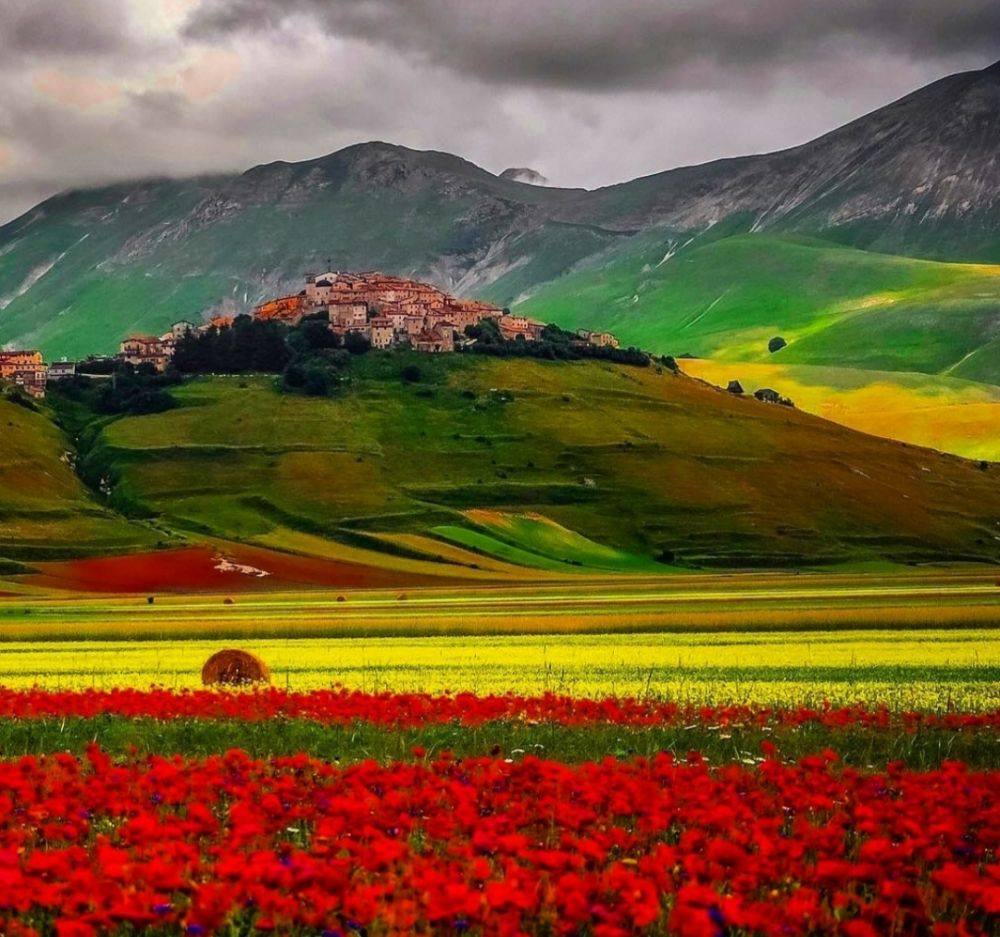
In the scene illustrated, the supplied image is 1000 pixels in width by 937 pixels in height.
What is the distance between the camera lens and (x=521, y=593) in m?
114

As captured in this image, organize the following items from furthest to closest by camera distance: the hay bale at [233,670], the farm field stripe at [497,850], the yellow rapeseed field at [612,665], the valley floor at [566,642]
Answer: the hay bale at [233,670]
the valley floor at [566,642]
the yellow rapeseed field at [612,665]
the farm field stripe at [497,850]

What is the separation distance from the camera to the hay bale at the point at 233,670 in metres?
39.2

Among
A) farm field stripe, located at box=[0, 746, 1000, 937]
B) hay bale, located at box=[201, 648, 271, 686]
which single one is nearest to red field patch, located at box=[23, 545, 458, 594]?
hay bale, located at box=[201, 648, 271, 686]

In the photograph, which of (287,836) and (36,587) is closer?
(287,836)

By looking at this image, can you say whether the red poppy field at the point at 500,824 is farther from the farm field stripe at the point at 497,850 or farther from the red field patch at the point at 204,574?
the red field patch at the point at 204,574

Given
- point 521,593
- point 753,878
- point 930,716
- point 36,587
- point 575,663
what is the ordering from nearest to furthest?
point 753,878
point 930,716
point 575,663
point 521,593
point 36,587

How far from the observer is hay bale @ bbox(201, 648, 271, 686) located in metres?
39.2

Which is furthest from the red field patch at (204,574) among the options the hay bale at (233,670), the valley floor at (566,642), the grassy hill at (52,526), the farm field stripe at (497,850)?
the farm field stripe at (497,850)

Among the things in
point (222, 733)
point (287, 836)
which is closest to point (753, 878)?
point (287, 836)

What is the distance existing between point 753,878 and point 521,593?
102963 mm

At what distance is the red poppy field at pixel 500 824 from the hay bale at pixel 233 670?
41.6 feet

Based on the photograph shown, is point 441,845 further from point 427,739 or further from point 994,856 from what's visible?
point 427,739

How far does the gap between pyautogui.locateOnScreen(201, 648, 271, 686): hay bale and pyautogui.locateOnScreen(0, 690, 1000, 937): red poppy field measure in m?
12.7

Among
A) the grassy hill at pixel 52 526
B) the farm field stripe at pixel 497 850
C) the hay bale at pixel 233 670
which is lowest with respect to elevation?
the hay bale at pixel 233 670
